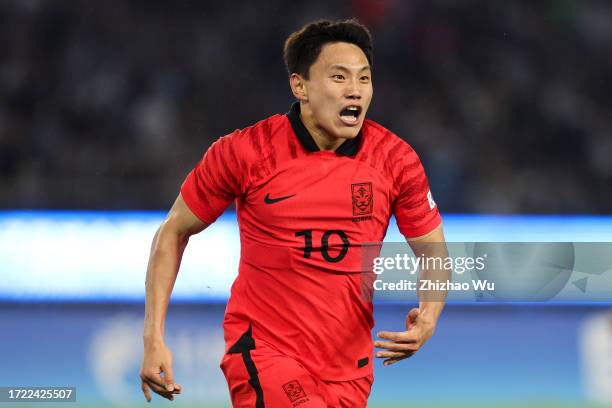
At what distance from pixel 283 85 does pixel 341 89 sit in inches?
213

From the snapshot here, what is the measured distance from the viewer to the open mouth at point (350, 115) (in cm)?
406

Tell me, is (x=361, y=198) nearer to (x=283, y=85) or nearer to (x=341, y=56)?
(x=341, y=56)

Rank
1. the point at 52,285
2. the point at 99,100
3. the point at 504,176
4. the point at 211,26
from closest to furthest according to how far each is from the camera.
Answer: the point at 52,285, the point at 504,176, the point at 99,100, the point at 211,26

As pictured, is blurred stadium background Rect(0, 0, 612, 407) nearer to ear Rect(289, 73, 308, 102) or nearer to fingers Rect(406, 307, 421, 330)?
fingers Rect(406, 307, 421, 330)

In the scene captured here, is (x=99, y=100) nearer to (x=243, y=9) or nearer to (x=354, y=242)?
(x=243, y=9)

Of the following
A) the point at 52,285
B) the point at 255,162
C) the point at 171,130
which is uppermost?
the point at 171,130

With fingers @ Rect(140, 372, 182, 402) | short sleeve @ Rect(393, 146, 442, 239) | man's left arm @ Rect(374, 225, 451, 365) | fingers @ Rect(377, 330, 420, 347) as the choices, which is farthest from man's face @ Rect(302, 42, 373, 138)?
fingers @ Rect(140, 372, 182, 402)

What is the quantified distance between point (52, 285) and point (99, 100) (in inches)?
98.2

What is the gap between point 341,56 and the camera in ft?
13.4

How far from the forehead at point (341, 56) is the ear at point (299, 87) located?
0.10 meters

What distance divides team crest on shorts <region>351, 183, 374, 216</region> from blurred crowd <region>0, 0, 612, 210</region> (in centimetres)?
408

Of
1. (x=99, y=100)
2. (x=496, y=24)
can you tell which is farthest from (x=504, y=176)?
(x=99, y=100)

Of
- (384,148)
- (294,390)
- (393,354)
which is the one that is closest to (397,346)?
(393,354)

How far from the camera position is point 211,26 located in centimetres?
998
